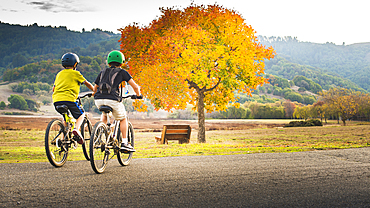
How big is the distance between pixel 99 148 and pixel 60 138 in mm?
1344

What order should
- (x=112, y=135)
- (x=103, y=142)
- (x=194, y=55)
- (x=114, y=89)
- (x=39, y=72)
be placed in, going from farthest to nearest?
(x=39, y=72), (x=194, y=55), (x=112, y=135), (x=114, y=89), (x=103, y=142)

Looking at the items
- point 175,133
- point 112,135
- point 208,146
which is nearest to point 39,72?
point 175,133

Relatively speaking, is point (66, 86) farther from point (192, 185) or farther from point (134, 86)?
point (192, 185)

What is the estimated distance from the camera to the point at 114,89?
5660 millimetres

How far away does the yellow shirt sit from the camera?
19.5 feet

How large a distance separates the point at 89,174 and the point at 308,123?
1915 inches

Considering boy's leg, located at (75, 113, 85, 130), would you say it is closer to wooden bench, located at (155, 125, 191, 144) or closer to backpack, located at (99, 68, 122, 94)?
backpack, located at (99, 68, 122, 94)

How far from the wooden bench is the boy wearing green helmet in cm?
871

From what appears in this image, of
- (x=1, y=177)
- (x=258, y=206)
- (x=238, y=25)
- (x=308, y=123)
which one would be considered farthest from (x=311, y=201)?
(x=308, y=123)

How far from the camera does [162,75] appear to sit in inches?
631

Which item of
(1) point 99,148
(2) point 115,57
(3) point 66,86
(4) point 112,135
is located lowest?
(1) point 99,148

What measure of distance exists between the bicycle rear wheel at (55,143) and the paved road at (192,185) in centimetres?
23

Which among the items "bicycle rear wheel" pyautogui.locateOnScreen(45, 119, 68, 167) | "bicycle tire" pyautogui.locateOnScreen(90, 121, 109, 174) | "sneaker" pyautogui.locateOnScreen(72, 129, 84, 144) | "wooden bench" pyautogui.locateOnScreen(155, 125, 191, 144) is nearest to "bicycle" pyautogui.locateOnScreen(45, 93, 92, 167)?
"bicycle rear wheel" pyautogui.locateOnScreen(45, 119, 68, 167)

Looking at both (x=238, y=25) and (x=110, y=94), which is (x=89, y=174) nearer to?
(x=110, y=94)
